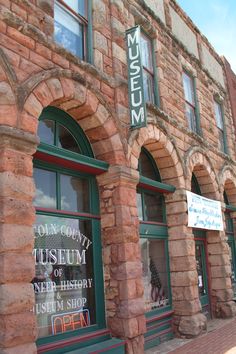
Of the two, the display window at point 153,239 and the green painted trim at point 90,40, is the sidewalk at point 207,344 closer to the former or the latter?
the display window at point 153,239

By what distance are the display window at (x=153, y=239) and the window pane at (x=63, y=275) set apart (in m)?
1.80

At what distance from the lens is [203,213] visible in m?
9.52

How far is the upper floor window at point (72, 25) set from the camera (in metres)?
6.47

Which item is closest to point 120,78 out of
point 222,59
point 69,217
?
point 69,217

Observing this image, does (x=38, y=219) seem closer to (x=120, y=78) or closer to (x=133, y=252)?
(x=133, y=252)

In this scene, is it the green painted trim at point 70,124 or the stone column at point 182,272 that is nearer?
the green painted trim at point 70,124

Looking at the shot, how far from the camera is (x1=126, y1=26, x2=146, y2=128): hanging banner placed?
6.99m

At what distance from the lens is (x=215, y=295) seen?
10.2 m

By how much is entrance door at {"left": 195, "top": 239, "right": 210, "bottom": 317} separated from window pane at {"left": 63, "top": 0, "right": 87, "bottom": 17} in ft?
21.1

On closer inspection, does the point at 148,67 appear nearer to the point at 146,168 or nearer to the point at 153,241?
the point at 146,168

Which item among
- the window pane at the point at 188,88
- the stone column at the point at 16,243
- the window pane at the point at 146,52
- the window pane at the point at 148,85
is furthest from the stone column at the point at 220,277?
Answer: the stone column at the point at 16,243

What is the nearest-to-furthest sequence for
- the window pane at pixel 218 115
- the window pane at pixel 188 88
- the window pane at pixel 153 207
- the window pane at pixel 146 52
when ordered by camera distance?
1. the window pane at pixel 153 207
2. the window pane at pixel 146 52
3. the window pane at pixel 188 88
4. the window pane at pixel 218 115

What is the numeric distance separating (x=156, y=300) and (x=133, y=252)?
2.06 m

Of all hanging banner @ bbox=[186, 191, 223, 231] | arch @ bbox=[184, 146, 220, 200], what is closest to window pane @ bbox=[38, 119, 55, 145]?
hanging banner @ bbox=[186, 191, 223, 231]
